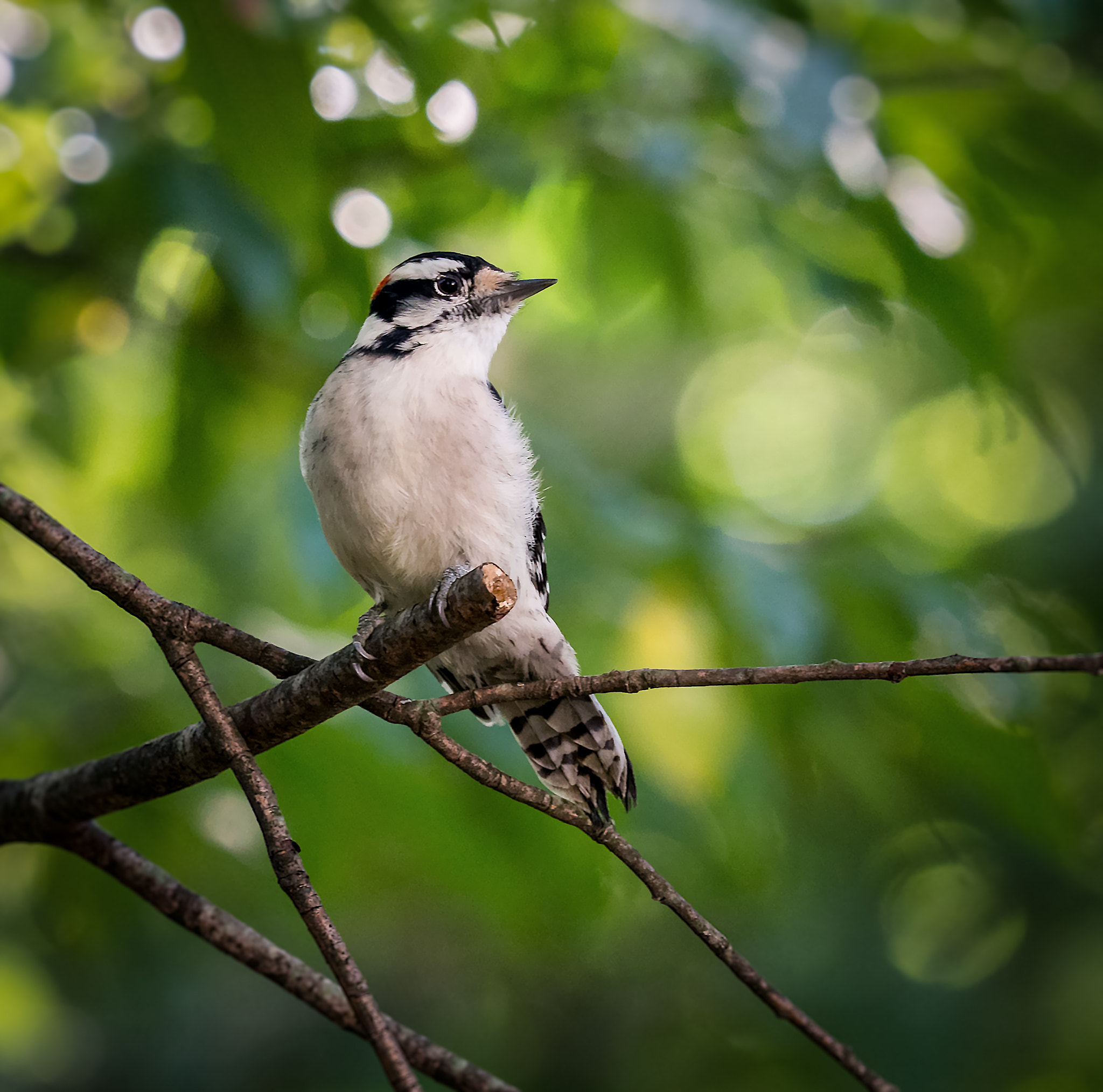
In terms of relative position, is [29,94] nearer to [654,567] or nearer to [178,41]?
[178,41]

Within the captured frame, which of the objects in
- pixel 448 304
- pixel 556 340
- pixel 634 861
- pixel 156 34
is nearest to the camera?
pixel 634 861

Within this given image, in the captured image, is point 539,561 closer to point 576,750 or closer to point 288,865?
point 576,750

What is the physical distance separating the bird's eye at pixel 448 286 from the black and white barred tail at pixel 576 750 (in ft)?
3.42

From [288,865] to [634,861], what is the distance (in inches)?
20.5

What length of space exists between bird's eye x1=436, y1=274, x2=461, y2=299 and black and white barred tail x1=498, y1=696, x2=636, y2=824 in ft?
3.42

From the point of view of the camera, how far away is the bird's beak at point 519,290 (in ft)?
8.34

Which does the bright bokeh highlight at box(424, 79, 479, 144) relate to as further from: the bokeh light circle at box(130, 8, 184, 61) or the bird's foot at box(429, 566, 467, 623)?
the bird's foot at box(429, 566, 467, 623)

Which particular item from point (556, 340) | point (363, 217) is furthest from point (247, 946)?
point (556, 340)

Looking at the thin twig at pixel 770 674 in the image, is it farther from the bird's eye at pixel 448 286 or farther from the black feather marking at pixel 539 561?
the bird's eye at pixel 448 286

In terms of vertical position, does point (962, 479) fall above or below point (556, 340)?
above

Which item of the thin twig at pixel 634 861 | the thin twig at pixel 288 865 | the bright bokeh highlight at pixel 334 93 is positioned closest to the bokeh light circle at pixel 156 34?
the bright bokeh highlight at pixel 334 93

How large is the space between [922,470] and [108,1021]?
5168 mm

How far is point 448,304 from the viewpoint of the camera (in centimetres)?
263

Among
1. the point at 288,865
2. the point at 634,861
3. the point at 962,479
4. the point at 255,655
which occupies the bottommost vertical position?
the point at 288,865
